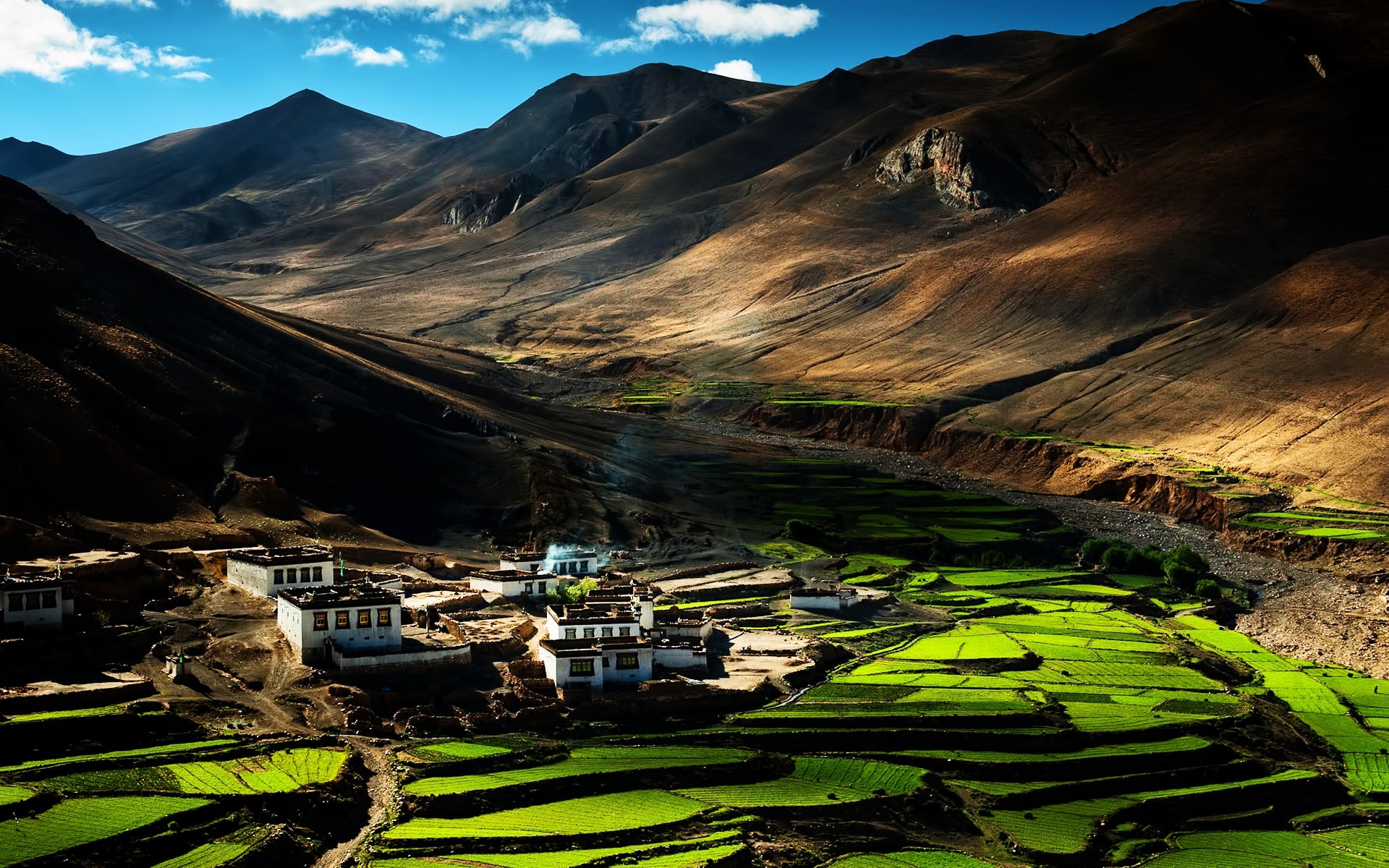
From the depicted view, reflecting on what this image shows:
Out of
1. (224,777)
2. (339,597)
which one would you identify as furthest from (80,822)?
(339,597)

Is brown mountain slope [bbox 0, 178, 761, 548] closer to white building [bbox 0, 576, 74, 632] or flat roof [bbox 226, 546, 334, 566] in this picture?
flat roof [bbox 226, 546, 334, 566]

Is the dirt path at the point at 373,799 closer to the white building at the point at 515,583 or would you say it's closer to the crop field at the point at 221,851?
the crop field at the point at 221,851

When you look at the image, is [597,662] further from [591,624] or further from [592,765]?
[592,765]

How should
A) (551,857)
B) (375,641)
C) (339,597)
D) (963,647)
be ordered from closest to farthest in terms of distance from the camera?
(551,857)
(375,641)
(339,597)
(963,647)

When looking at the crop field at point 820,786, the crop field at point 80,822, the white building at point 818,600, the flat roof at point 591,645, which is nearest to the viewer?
the crop field at point 80,822

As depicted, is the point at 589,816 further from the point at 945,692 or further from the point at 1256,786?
the point at 1256,786

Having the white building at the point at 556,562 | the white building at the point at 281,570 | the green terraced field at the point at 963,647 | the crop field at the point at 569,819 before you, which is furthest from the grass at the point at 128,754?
the green terraced field at the point at 963,647

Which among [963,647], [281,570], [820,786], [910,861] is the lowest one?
[910,861]
